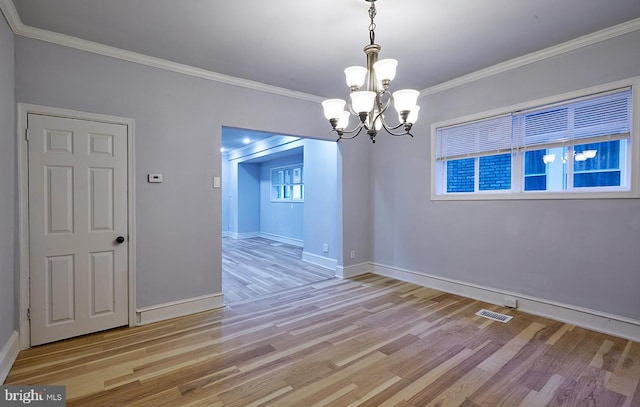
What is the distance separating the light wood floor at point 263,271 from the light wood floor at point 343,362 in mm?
870

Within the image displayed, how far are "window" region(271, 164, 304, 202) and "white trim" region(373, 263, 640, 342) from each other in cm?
443

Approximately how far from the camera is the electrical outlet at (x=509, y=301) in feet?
10.8

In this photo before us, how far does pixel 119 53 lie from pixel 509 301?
4814 mm

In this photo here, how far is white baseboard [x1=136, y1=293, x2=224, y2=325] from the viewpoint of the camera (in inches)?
120

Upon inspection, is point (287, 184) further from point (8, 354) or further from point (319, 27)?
point (8, 354)

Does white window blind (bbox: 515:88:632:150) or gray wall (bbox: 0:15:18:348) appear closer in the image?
gray wall (bbox: 0:15:18:348)

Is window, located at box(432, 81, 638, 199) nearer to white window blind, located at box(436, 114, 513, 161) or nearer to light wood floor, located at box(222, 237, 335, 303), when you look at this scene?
white window blind, located at box(436, 114, 513, 161)

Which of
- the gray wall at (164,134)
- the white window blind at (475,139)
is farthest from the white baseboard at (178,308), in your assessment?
the white window blind at (475,139)

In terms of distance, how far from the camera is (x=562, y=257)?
2975 mm

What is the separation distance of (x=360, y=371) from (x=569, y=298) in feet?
7.58

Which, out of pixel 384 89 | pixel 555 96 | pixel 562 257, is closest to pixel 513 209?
pixel 562 257

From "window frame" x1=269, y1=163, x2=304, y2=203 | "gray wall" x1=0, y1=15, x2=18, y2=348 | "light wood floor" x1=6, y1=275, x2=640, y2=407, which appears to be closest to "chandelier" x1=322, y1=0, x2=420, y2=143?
"light wood floor" x1=6, y1=275, x2=640, y2=407

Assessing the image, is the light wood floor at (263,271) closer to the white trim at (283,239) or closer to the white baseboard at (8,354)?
the white trim at (283,239)

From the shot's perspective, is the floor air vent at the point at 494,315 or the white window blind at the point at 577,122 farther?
the floor air vent at the point at 494,315
